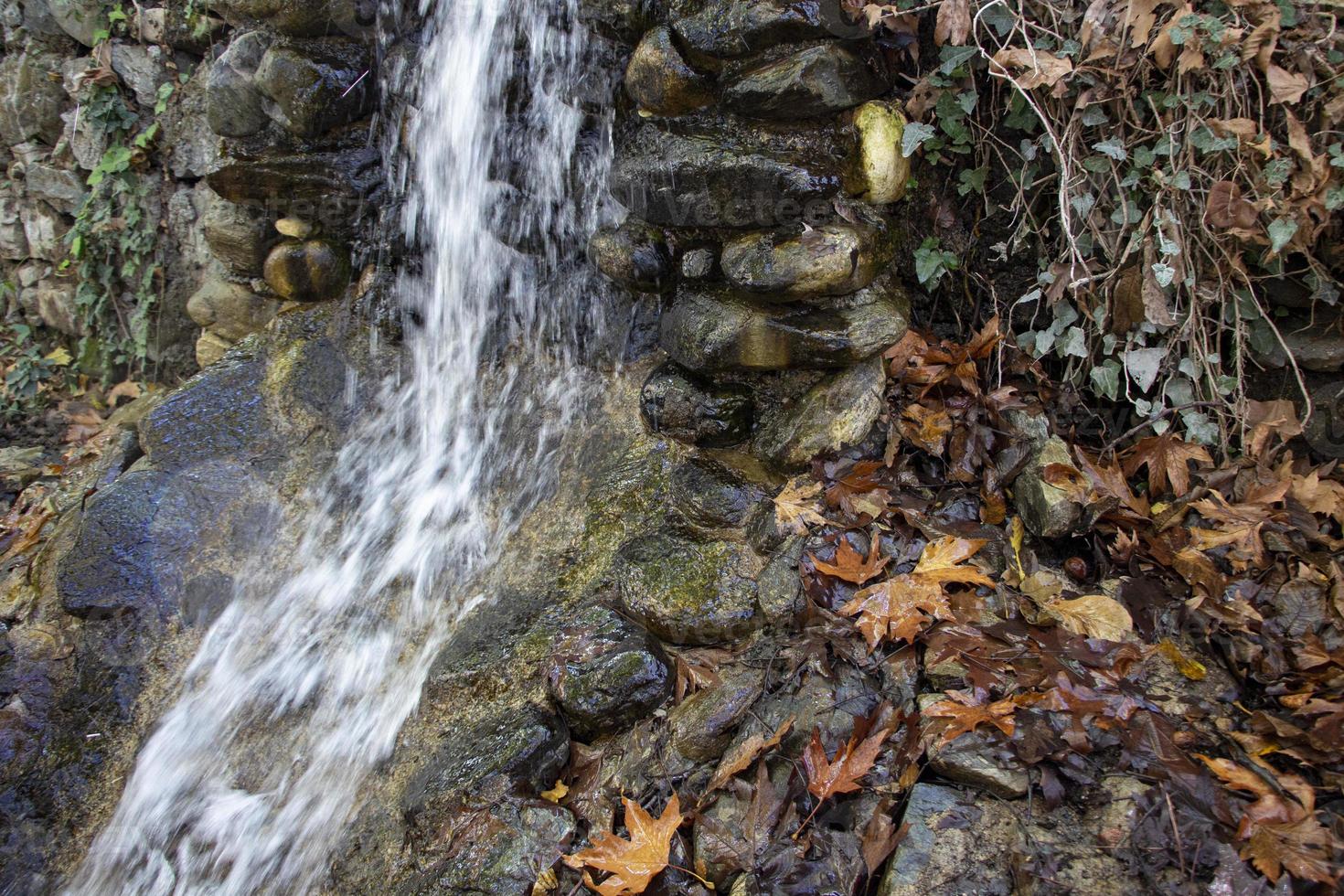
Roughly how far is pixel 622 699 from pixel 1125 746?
1427mm

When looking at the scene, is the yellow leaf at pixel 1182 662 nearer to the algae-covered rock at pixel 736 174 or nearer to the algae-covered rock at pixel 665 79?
the algae-covered rock at pixel 736 174

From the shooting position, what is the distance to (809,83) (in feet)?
8.91

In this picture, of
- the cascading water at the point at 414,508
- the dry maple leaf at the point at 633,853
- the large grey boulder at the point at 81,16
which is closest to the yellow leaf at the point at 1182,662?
the dry maple leaf at the point at 633,853

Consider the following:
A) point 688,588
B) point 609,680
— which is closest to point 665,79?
point 688,588

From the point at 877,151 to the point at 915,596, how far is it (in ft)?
5.11

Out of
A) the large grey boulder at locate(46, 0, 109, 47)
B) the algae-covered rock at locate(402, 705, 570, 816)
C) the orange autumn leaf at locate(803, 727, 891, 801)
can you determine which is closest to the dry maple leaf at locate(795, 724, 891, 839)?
Answer: the orange autumn leaf at locate(803, 727, 891, 801)

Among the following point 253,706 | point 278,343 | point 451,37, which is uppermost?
point 451,37

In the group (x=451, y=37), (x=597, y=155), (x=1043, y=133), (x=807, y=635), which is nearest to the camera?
(x=807, y=635)

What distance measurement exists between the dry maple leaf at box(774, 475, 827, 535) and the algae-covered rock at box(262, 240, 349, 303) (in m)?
2.71

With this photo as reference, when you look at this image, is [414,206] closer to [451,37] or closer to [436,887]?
[451,37]

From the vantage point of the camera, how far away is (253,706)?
124 inches

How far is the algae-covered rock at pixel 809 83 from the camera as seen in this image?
271 cm

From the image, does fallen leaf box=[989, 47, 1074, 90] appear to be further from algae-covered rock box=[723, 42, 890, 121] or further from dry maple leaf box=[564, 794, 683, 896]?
dry maple leaf box=[564, 794, 683, 896]

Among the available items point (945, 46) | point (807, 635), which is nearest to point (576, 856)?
point (807, 635)
